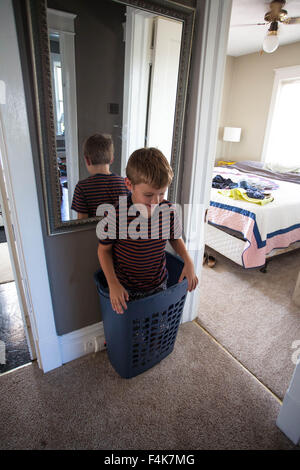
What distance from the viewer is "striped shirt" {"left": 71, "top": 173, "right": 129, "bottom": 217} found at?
1.22m

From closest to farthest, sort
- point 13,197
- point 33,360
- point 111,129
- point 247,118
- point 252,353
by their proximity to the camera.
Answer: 1. point 13,197
2. point 111,129
3. point 33,360
4. point 252,353
5. point 247,118

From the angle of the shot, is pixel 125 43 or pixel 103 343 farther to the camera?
pixel 103 343

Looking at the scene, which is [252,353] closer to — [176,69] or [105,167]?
[105,167]

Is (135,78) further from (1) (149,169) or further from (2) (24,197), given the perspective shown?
(2) (24,197)

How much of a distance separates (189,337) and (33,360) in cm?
92

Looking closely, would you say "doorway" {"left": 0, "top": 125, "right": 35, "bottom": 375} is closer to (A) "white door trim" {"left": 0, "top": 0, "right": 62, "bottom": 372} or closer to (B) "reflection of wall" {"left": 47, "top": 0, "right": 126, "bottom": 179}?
(A) "white door trim" {"left": 0, "top": 0, "right": 62, "bottom": 372}

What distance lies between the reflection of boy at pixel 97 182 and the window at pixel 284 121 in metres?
3.52

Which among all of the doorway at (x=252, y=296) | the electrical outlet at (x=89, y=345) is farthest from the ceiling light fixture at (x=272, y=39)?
the electrical outlet at (x=89, y=345)

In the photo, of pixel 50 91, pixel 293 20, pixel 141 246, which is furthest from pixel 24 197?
pixel 293 20

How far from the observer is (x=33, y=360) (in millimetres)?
1497

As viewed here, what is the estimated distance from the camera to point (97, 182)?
1.25m

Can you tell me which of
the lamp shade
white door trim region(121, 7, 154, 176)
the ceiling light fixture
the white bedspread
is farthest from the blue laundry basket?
the lamp shade

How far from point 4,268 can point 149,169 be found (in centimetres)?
191
